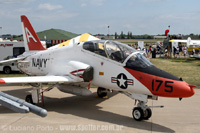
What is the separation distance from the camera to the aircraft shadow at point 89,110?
283 inches

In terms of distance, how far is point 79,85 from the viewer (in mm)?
9406

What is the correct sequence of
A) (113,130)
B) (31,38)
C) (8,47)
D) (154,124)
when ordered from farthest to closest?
1. (8,47)
2. (31,38)
3. (154,124)
4. (113,130)

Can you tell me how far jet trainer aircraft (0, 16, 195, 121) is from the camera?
7160mm

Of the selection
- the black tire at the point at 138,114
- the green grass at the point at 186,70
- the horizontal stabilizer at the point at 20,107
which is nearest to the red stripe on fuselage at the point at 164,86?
the black tire at the point at 138,114

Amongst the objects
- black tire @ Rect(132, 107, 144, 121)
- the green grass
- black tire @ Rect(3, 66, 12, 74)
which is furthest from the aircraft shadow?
black tire @ Rect(3, 66, 12, 74)

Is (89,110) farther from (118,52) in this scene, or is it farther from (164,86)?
(164,86)

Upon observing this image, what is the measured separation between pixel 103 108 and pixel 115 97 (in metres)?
1.85

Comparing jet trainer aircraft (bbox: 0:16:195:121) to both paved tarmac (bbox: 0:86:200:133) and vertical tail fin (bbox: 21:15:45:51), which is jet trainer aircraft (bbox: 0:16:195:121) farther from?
vertical tail fin (bbox: 21:15:45:51)

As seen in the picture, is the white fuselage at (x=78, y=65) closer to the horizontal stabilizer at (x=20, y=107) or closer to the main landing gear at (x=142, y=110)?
the main landing gear at (x=142, y=110)

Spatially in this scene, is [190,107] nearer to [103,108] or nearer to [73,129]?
[103,108]

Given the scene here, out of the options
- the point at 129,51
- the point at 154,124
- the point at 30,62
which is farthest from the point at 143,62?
the point at 30,62

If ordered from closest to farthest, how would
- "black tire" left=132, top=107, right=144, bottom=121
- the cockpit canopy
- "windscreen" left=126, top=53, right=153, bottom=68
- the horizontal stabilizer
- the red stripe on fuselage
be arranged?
the horizontal stabilizer → the red stripe on fuselage → "black tire" left=132, top=107, right=144, bottom=121 → "windscreen" left=126, top=53, right=153, bottom=68 → the cockpit canopy

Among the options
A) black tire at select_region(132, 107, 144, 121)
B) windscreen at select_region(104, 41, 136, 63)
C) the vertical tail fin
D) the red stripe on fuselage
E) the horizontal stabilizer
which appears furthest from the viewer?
the vertical tail fin

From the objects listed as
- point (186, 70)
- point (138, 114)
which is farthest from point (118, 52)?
point (186, 70)
